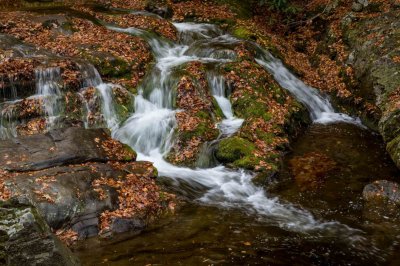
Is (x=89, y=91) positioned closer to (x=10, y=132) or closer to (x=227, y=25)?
(x=10, y=132)

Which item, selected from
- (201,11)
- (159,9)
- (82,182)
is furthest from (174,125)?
(201,11)

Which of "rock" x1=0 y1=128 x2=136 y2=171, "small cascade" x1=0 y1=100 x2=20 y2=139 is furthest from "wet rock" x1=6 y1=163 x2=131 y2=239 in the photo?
"small cascade" x1=0 y1=100 x2=20 y2=139

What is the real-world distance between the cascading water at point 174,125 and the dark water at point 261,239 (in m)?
0.39

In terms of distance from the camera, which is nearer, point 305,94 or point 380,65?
→ point 380,65

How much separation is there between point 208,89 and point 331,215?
6551 mm

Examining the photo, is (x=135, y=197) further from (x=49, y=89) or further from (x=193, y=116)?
(x=49, y=89)

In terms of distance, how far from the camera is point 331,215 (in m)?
8.10

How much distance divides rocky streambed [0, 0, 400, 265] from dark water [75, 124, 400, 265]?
0.12ft

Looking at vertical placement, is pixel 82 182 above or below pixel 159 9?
below

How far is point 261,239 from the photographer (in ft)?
22.8

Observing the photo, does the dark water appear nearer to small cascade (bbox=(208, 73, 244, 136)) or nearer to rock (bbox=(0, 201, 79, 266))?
rock (bbox=(0, 201, 79, 266))

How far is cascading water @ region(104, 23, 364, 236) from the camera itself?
8262 millimetres

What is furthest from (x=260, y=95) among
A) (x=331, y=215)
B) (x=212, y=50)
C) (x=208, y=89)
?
(x=331, y=215)

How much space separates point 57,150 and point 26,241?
5.40 m
